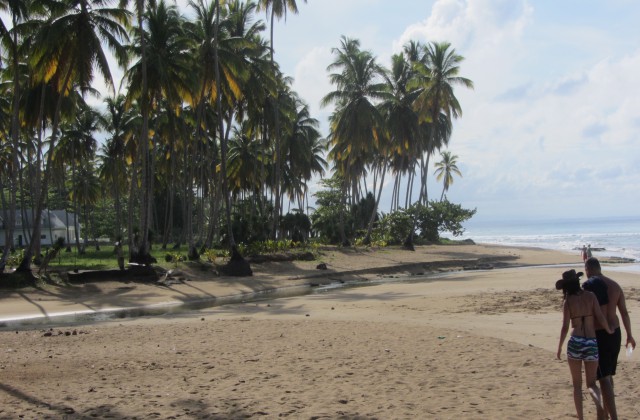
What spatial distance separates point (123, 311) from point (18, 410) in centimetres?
1020

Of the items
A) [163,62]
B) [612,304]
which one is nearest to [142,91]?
[163,62]

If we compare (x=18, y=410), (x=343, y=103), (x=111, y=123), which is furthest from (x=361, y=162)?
(x=18, y=410)

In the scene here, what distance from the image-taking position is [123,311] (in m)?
16.3

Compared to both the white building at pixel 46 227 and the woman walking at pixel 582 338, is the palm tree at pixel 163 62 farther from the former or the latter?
the white building at pixel 46 227

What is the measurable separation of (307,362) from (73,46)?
53.3ft

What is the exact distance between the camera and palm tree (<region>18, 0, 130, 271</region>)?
66.6ft

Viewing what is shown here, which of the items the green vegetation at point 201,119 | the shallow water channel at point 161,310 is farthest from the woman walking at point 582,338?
the green vegetation at point 201,119

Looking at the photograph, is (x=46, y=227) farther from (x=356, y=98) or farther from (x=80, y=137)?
(x=356, y=98)

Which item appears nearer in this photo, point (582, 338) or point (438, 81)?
point (582, 338)

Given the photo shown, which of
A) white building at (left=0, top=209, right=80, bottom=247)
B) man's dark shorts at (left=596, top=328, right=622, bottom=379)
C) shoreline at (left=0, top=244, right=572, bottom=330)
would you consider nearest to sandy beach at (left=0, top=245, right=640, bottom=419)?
shoreline at (left=0, top=244, right=572, bottom=330)

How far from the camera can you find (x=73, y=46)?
2056 centimetres

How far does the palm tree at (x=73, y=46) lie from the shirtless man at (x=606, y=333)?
61.9 feet

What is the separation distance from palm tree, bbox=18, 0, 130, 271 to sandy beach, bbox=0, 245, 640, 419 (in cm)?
810

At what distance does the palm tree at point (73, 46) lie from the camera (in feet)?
66.6
